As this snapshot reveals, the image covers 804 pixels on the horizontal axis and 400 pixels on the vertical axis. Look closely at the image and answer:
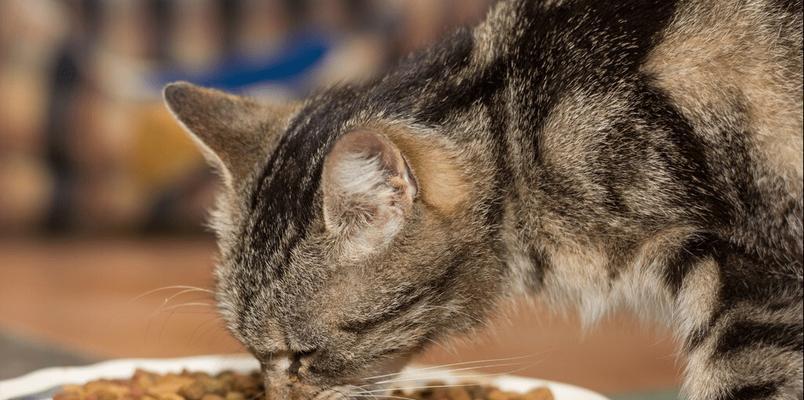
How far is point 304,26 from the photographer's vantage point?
382cm

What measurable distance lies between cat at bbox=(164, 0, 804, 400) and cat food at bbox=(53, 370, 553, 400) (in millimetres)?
60

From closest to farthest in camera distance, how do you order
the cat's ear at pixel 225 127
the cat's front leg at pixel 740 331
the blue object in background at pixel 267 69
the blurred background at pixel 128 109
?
the cat's front leg at pixel 740 331
the cat's ear at pixel 225 127
the blurred background at pixel 128 109
the blue object in background at pixel 267 69

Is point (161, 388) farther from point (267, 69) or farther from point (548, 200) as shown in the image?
point (267, 69)

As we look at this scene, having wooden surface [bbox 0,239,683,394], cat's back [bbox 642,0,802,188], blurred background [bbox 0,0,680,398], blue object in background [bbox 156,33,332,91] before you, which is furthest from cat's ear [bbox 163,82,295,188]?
blue object in background [bbox 156,33,332,91]

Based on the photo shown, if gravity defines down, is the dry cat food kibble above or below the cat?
below

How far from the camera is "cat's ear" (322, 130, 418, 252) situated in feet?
3.55

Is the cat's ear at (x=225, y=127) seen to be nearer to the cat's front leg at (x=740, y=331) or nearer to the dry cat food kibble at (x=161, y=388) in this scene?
the dry cat food kibble at (x=161, y=388)

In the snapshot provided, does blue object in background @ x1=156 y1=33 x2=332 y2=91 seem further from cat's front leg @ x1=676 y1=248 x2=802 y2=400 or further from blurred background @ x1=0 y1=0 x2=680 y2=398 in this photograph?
cat's front leg @ x1=676 y1=248 x2=802 y2=400

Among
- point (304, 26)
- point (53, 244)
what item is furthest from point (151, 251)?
point (304, 26)

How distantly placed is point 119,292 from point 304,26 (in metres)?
1.42

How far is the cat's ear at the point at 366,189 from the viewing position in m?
1.08

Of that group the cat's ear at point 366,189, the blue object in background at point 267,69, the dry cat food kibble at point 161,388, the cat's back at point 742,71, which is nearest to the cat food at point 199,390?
the dry cat food kibble at point 161,388

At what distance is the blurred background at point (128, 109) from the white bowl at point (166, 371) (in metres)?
1.43

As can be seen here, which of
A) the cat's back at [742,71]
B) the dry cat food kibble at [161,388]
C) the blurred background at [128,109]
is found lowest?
the dry cat food kibble at [161,388]
